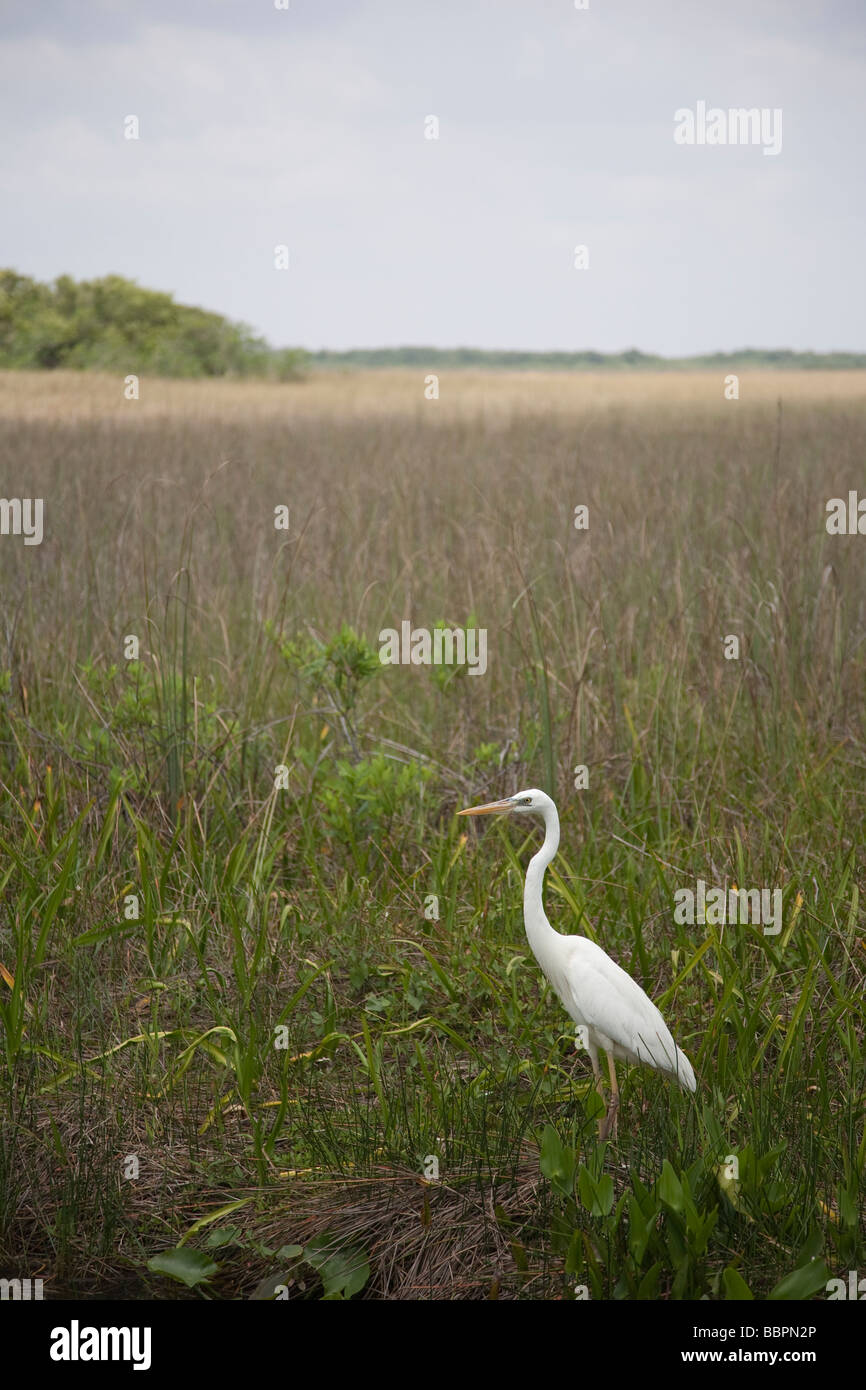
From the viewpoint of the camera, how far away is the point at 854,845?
282 cm

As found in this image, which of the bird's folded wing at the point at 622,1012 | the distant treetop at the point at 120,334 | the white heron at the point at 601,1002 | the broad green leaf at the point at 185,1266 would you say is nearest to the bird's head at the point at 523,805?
the white heron at the point at 601,1002

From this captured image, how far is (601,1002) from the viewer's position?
196cm

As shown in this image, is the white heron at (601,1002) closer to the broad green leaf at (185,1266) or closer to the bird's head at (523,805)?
the bird's head at (523,805)

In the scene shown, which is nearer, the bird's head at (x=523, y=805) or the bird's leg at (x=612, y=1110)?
the bird's leg at (x=612, y=1110)

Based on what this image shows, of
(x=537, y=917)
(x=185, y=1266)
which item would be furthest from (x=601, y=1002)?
(x=185, y=1266)

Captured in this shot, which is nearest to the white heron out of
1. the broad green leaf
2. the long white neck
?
the long white neck

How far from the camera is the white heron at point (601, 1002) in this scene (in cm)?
196

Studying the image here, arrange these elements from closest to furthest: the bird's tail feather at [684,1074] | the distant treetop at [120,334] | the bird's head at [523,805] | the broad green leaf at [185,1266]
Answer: the broad green leaf at [185,1266], the bird's tail feather at [684,1074], the bird's head at [523,805], the distant treetop at [120,334]

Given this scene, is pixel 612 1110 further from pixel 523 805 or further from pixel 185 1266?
pixel 185 1266

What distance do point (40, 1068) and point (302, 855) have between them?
1.01 metres

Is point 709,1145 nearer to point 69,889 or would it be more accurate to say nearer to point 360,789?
point 360,789

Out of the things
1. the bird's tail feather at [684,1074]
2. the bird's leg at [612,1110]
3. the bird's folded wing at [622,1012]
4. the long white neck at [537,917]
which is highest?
the long white neck at [537,917]
